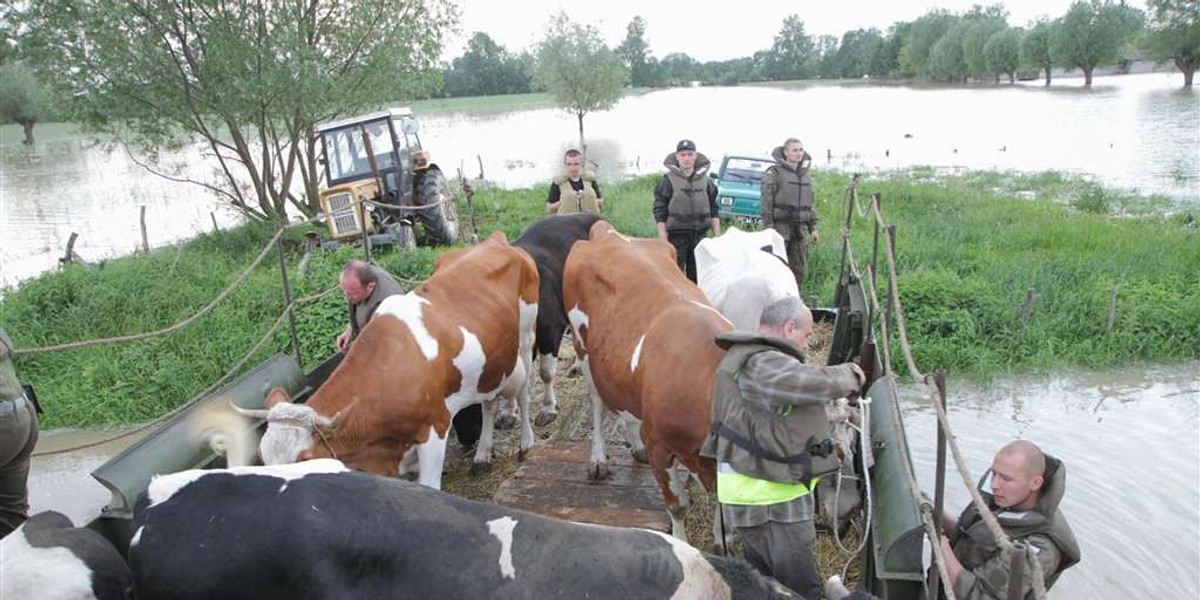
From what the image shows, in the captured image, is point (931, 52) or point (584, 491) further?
point (931, 52)

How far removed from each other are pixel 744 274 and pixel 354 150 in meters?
10.3

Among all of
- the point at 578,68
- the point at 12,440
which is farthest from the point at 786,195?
the point at 578,68

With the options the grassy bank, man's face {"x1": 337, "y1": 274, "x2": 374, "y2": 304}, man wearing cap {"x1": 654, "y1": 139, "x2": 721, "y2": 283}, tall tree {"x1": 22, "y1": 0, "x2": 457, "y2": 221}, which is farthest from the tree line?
man's face {"x1": 337, "y1": 274, "x2": 374, "y2": 304}

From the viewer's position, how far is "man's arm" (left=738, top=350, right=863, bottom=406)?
258cm

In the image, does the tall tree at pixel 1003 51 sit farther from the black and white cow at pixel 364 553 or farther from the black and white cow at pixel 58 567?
the black and white cow at pixel 58 567

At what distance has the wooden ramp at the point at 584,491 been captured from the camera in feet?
13.5

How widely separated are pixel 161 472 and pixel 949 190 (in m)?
16.2

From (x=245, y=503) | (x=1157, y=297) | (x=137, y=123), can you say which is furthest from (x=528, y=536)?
(x=137, y=123)

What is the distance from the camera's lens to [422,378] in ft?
13.2

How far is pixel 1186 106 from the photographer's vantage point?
122 ft

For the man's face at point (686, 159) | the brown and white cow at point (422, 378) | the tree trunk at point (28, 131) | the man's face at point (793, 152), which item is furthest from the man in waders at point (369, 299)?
the tree trunk at point (28, 131)

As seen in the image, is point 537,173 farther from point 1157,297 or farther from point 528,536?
point 528,536

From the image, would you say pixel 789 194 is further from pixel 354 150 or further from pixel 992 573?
pixel 354 150

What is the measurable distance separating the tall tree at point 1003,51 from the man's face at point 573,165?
74.5 m
